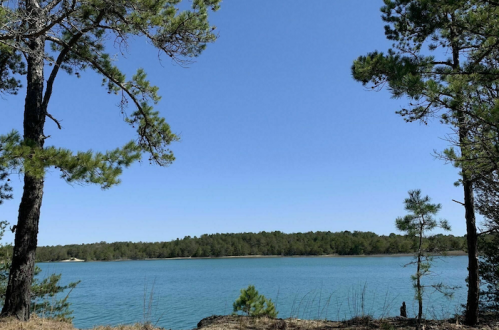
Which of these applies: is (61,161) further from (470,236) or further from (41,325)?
(470,236)

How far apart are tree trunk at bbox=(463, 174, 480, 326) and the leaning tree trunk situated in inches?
287

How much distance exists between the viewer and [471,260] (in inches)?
264

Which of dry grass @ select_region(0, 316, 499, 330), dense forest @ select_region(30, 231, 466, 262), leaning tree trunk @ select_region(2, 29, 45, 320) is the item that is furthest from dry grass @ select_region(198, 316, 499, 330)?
dense forest @ select_region(30, 231, 466, 262)

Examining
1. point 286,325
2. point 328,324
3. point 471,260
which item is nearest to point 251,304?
point 286,325

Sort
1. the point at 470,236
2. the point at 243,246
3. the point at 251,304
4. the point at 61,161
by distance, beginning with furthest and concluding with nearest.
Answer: the point at 243,246 → the point at 251,304 → the point at 470,236 → the point at 61,161

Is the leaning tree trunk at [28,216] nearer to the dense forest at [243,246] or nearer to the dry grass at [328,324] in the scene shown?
the dry grass at [328,324]

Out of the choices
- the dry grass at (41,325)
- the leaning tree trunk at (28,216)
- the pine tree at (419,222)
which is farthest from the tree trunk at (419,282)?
the leaning tree trunk at (28,216)

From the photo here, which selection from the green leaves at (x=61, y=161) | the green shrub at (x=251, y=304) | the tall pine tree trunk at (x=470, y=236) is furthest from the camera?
the green shrub at (x=251, y=304)

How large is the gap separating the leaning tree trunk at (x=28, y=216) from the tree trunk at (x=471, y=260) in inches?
287

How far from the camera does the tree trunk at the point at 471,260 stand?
6398 mm

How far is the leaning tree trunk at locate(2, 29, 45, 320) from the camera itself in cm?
596

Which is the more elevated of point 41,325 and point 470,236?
point 470,236

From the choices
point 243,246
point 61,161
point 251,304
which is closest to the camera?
point 61,161

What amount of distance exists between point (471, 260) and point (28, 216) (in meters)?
7.76
